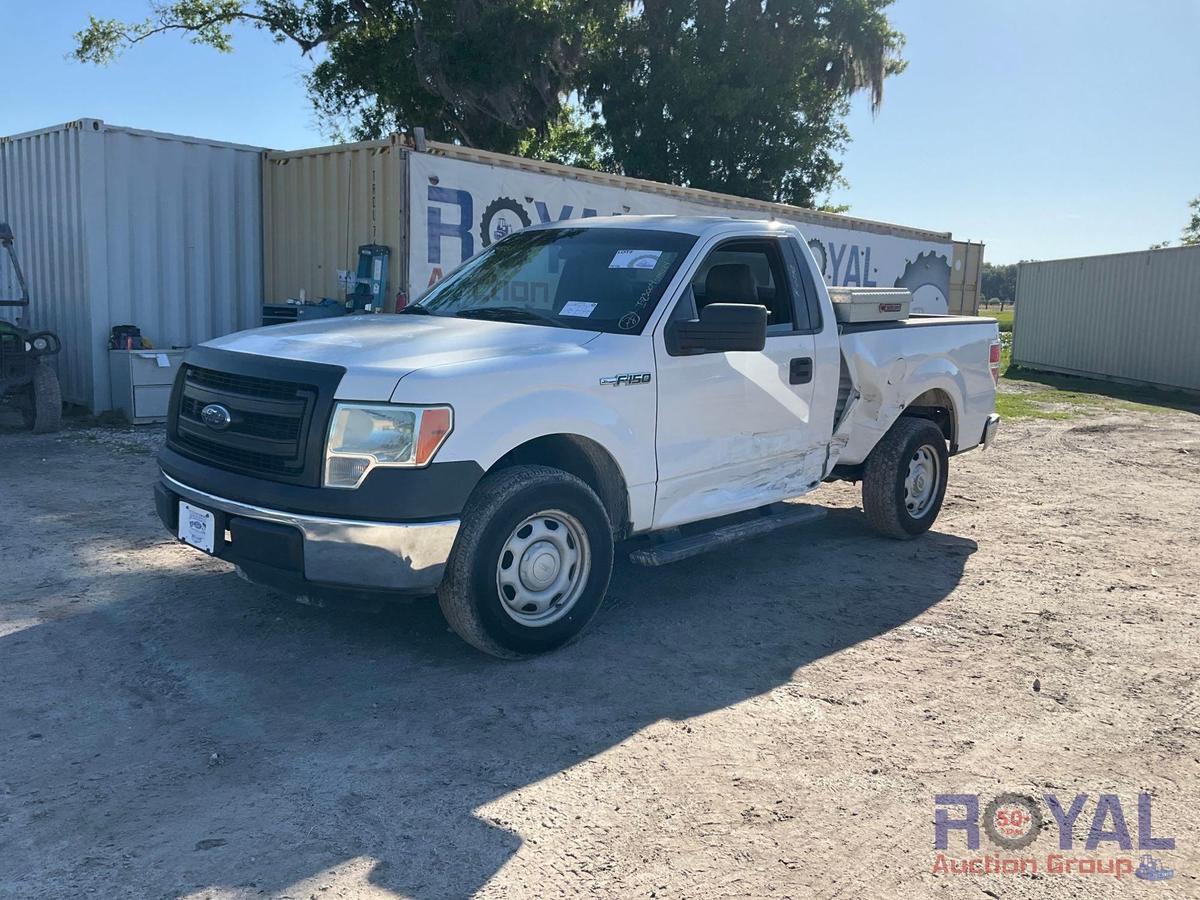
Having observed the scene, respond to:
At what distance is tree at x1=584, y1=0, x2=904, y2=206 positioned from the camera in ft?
81.3

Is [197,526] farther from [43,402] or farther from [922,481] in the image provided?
[43,402]

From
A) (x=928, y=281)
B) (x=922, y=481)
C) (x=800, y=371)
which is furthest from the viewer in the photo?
(x=928, y=281)

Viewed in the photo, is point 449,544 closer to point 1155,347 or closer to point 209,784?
point 209,784

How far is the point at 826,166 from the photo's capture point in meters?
28.5

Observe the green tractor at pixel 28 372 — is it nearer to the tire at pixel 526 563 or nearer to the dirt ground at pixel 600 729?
the dirt ground at pixel 600 729

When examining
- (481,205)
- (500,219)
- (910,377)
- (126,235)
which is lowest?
(910,377)

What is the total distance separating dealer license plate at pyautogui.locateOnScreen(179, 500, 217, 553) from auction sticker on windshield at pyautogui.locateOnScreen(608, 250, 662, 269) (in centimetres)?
237

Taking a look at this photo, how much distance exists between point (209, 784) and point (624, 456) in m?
2.27

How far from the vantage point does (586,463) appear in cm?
491

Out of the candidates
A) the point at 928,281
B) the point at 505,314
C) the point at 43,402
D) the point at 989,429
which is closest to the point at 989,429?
the point at 989,429

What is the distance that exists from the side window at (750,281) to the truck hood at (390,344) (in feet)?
2.97

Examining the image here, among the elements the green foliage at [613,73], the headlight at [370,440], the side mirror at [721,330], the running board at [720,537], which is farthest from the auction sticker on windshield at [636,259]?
the green foliage at [613,73]

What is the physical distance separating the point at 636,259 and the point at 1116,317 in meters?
22.7

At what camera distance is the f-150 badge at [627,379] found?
4.76 metres
